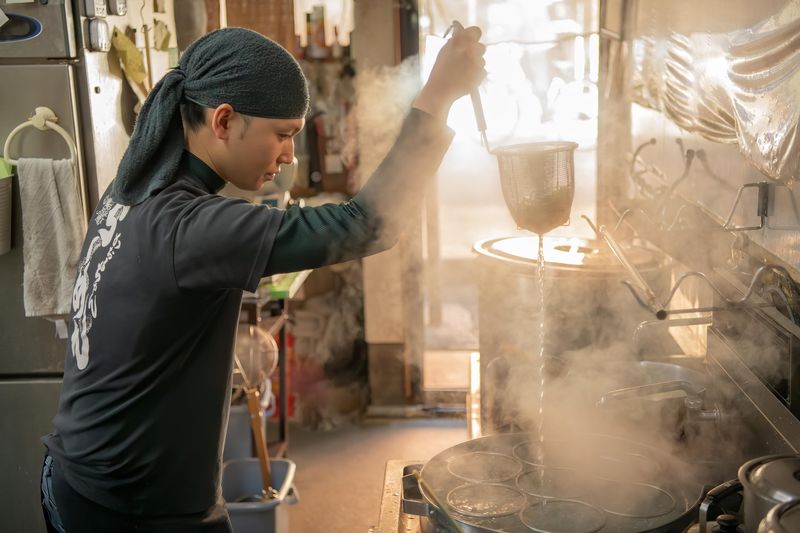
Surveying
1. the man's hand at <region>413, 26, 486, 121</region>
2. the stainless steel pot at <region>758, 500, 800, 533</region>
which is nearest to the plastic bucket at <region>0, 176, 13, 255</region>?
the man's hand at <region>413, 26, 486, 121</region>

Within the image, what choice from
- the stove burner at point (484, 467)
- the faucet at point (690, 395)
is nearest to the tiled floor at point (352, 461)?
the stove burner at point (484, 467)

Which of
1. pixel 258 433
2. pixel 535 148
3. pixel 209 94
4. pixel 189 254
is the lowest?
pixel 258 433

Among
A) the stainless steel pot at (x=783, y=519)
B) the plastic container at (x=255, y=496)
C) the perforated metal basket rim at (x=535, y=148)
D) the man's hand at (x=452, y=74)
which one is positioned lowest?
the plastic container at (x=255, y=496)

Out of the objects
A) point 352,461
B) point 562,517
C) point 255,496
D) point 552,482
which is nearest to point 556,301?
point 552,482

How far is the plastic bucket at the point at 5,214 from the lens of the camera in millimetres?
2873

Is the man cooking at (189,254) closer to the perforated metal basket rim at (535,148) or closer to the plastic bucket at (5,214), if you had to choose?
the perforated metal basket rim at (535,148)

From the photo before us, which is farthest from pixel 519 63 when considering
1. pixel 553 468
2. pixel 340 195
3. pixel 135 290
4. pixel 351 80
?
pixel 135 290

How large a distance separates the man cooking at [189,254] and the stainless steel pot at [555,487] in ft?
1.71

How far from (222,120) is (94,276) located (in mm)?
415

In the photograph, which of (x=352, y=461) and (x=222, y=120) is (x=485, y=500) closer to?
(x=222, y=120)

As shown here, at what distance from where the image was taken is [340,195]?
5090 mm

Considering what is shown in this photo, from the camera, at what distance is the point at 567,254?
10.2 ft

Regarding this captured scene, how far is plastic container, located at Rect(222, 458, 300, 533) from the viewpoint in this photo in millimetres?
3338

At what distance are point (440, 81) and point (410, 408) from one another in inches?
156
